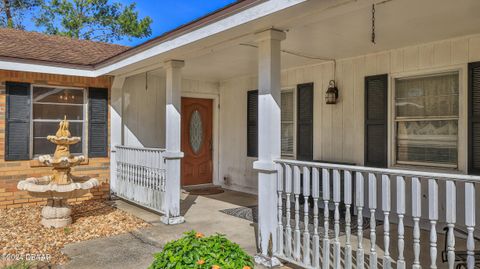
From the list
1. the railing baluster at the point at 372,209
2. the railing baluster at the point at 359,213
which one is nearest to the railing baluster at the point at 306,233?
the railing baluster at the point at 359,213

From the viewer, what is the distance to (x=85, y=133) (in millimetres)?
6711

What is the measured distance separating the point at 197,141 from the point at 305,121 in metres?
2.94

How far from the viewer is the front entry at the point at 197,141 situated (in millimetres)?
8352

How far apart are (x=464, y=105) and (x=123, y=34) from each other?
703 inches

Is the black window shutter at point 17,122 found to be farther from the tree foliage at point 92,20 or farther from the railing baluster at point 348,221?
the tree foliage at point 92,20

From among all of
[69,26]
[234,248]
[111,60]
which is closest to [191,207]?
[111,60]

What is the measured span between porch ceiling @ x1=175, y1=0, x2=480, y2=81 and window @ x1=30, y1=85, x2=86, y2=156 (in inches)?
89.9

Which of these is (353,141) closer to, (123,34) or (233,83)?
(233,83)

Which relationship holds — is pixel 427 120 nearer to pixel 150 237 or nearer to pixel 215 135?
pixel 150 237

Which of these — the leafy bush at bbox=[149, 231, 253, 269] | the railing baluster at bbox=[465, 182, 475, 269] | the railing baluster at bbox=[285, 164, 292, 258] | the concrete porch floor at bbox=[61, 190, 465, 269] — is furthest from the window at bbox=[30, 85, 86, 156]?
the railing baluster at bbox=[465, 182, 475, 269]

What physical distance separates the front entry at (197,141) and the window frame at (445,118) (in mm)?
4450

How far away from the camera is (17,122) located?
602 cm

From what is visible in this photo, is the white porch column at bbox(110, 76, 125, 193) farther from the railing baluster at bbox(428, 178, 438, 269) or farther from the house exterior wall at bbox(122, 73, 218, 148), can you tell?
the railing baluster at bbox(428, 178, 438, 269)

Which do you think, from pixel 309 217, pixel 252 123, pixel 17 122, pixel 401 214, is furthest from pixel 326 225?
pixel 17 122
